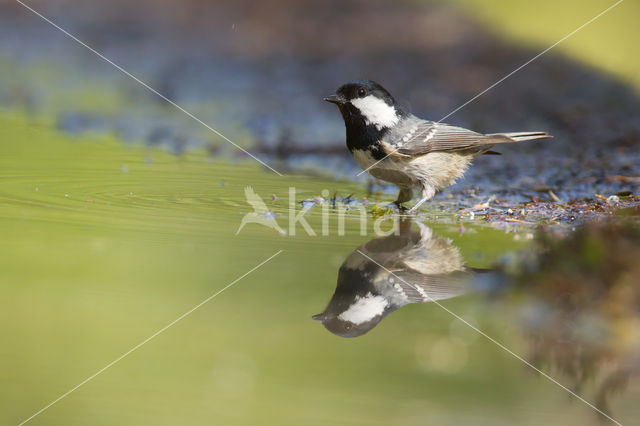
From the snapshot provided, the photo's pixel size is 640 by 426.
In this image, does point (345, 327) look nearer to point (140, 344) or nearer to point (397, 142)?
point (140, 344)

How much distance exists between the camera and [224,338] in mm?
2617

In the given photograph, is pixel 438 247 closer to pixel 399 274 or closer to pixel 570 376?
pixel 399 274

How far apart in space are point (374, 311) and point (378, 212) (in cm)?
193

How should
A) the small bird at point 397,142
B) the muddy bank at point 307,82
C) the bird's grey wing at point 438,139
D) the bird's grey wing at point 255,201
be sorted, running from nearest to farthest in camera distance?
the bird's grey wing at point 255,201
the small bird at point 397,142
the bird's grey wing at point 438,139
the muddy bank at point 307,82

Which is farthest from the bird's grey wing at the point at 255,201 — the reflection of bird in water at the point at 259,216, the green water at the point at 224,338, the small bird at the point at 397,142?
the small bird at the point at 397,142

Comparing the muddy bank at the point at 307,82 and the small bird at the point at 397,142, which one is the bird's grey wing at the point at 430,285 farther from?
the muddy bank at the point at 307,82

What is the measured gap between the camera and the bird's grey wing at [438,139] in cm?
529

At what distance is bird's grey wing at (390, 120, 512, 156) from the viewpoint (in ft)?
17.3

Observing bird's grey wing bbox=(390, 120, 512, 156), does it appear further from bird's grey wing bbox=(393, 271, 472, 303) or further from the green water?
bird's grey wing bbox=(393, 271, 472, 303)

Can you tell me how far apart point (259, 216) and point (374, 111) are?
1291mm

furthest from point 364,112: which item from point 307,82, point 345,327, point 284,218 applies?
point 307,82

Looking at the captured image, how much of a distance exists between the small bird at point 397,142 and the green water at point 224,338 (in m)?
1.01

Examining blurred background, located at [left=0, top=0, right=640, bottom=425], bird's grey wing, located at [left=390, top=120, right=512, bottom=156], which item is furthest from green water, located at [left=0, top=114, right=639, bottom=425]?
bird's grey wing, located at [left=390, top=120, right=512, bottom=156]

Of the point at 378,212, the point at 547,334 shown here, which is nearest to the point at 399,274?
the point at 547,334
